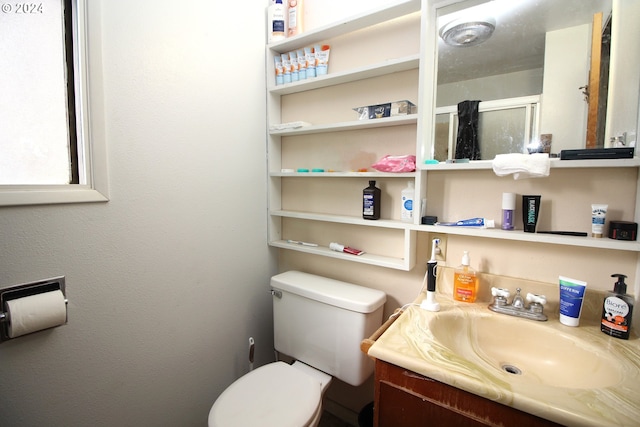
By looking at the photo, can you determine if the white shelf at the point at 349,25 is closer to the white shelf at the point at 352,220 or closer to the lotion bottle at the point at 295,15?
the lotion bottle at the point at 295,15

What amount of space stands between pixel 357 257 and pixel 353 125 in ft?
1.91

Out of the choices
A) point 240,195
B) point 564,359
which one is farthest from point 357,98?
point 564,359

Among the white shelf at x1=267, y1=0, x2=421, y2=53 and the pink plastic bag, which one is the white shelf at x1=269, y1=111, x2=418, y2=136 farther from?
the white shelf at x1=267, y1=0, x2=421, y2=53

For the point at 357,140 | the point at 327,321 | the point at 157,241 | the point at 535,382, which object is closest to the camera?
the point at 535,382

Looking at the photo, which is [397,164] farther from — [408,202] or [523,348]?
[523,348]

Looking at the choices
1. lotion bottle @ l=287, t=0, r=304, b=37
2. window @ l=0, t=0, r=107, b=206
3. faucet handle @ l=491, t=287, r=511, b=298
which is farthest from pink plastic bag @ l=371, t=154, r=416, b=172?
window @ l=0, t=0, r=107, b=206

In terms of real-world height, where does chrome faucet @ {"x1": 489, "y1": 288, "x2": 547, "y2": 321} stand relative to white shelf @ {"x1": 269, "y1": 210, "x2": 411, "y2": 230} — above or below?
below

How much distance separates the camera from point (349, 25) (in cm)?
128

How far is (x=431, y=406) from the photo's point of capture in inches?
30.4

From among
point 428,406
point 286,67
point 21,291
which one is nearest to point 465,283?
point 428,406

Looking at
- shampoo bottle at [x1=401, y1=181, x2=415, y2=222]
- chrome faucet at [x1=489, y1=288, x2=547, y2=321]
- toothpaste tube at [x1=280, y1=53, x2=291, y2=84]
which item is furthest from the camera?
toothpaste tube at [x1=280, y1=53, x2=291, y2=84]

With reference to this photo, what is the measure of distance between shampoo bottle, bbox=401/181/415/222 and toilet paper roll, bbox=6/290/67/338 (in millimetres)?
1202

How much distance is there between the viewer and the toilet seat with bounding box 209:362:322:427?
3.21ft

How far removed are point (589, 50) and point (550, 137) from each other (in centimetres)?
28
